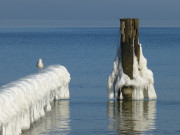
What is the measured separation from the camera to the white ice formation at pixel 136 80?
1869 centimetres

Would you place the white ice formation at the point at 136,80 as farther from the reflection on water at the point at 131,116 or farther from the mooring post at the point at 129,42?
the reflection on water at the point at 131,116

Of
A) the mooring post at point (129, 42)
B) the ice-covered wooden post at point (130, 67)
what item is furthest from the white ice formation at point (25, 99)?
the mooring post at point (129, 42)

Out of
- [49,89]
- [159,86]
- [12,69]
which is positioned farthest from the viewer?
[12,69]

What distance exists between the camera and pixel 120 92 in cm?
1898

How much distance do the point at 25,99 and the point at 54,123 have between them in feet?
7.21

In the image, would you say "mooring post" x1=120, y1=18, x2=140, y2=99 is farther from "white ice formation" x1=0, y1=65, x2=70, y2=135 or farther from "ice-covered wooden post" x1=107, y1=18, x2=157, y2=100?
"white ice formation" x1=0, y1=65, x2=70, y2=135

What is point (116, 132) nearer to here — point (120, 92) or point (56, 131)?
point (56, 131)

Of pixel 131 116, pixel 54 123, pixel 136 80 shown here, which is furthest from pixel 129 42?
pixel 54 123

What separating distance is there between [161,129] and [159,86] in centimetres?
1083

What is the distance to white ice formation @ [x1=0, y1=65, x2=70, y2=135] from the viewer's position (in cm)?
1157

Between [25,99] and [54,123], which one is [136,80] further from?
[25,99]

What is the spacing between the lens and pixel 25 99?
13.1m

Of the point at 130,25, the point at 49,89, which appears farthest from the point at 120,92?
the point at 49,89

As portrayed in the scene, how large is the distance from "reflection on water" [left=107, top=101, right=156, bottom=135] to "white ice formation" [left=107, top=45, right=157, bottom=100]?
326mm
